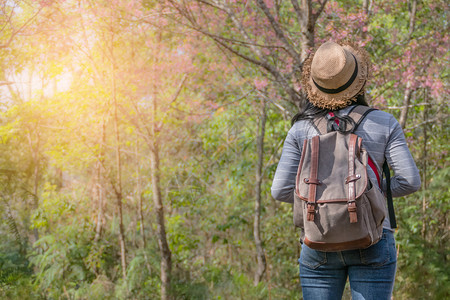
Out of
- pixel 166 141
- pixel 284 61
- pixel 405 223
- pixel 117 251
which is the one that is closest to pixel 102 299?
pixel 117 251

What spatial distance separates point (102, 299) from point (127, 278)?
1.37ft

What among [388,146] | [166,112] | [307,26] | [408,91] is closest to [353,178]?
[388,146]

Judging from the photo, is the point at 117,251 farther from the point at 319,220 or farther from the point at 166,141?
the point at 319,220

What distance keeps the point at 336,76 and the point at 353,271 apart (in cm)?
73

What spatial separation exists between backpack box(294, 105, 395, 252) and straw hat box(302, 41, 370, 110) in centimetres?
12

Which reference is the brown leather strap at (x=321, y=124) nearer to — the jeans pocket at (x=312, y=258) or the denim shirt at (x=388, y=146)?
the denim shirt at (x=388, y=146)

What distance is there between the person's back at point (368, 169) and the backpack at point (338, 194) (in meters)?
0.07

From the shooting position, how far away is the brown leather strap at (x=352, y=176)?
53.9 inches

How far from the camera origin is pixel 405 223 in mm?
6148

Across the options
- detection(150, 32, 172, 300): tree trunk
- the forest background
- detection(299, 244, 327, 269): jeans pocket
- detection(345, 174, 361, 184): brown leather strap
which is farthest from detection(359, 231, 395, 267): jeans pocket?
detection(150, 32, 172, 300): tree trunk

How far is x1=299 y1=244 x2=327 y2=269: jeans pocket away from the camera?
5.06ft

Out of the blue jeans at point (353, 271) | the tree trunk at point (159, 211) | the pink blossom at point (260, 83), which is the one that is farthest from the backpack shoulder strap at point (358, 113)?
the tree trunk at point (159, 211)

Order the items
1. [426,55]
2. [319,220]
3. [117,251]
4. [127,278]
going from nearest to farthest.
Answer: [319,220] < [426,55] < [127,278] < [117,251]

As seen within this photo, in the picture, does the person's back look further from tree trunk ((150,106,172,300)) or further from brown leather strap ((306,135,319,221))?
tree trunk ((150,106,172,300))
